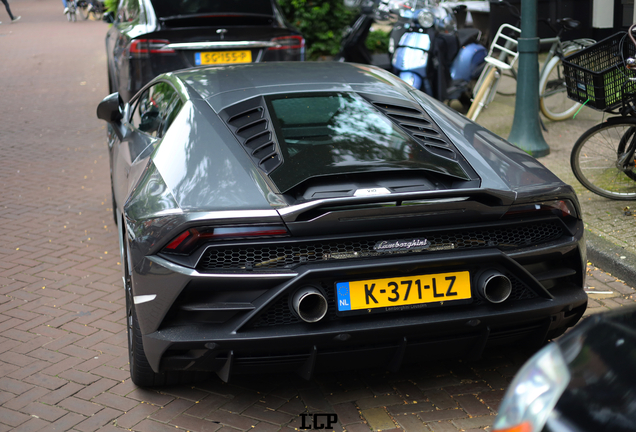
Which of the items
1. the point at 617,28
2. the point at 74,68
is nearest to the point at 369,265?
the point at 617,28

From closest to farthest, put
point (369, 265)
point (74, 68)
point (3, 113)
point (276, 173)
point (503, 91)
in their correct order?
point (369, 265) < point (276, 173) < point (503, 91) < point (3, 113) < point (74, 68)

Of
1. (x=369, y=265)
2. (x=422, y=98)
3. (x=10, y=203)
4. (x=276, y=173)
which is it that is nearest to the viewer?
(x=369, y=265)

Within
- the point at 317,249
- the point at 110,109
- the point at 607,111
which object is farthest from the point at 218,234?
the point at 607,111

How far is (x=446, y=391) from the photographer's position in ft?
10.8

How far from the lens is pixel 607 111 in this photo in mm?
5547

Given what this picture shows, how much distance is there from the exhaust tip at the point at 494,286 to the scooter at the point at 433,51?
5.51 metres

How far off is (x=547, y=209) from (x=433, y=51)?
5528 millimetres

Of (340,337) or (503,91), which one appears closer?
(340,337)

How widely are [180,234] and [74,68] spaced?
15.0 meters

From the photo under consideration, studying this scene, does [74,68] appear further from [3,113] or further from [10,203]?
[10,203]

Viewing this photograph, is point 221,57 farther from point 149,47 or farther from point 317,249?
point 317,249

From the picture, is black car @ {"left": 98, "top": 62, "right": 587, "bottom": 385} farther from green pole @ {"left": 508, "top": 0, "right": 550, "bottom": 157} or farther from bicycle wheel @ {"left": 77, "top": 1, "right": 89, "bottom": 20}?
bicycle wheel @ {"left": 77, "top": 1, "right": 89, "bottom": 20}

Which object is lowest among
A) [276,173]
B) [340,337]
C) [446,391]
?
[446,391]

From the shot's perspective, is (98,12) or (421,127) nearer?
(421,127)
